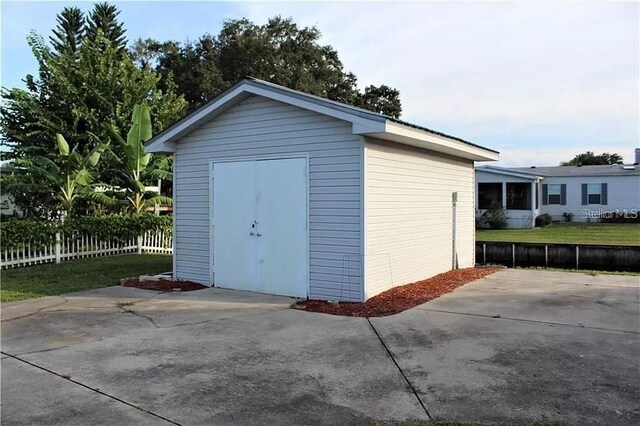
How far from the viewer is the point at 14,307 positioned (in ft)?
26.1

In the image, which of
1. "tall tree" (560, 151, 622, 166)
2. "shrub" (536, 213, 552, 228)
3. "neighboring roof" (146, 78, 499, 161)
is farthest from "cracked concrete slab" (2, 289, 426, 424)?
"tall tree" (560, 151, 622, 166)

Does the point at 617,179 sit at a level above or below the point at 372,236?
above

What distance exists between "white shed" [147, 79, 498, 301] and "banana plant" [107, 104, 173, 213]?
210 inches

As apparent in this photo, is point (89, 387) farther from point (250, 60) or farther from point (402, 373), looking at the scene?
point (250, 60)

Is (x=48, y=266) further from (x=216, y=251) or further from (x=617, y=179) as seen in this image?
(x=617, y=179)

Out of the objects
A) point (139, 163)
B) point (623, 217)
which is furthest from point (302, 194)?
point (623, 217)

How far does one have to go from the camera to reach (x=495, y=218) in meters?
27.7

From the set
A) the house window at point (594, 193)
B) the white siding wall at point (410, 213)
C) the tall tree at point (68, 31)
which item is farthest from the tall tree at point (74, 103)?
the house window at point (594, 193)

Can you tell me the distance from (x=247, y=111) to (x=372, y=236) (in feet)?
10.8

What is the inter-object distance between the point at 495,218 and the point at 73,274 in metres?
22.1

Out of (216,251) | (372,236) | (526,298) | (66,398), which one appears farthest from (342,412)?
(216,251)

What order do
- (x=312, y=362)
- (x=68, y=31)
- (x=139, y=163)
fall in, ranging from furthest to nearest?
(x=68, y=31), (x=139, y=163), (x=312, y=362)

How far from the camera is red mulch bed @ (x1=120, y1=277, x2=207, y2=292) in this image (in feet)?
31.6

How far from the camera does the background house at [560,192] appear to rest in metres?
28.7
